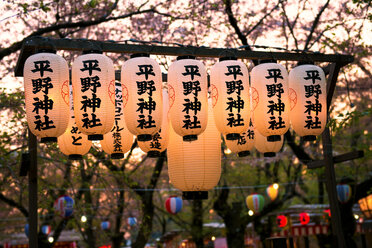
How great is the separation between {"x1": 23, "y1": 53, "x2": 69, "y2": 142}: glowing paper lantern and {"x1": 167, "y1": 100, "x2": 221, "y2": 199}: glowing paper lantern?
2.22m

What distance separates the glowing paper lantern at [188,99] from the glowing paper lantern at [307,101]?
1.61 m

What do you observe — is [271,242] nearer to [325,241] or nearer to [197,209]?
[197,209]

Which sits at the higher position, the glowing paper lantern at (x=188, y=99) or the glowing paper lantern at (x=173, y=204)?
the glowing paper lantern at (x=188, y=99)

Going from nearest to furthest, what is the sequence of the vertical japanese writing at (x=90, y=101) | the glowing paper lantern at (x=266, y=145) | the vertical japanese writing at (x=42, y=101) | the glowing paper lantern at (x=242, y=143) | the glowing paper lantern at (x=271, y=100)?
the vertical japanese writing at (x=42, y=101)
the vertical japanese writing at (x=90, y=101)
the glowing paper lantern at (x=271, y=100)
the glowing paper lantern at (x=242, y=143)
the glowing paper lantern at (x=266, y=145)

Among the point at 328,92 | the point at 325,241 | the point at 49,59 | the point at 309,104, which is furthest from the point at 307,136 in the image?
the point at 325,241

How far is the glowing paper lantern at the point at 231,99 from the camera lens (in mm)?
7086

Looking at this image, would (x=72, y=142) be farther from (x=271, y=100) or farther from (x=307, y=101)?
(x=307, y=101)

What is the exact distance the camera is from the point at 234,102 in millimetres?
7082

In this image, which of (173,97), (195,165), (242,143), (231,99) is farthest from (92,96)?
(242,143)

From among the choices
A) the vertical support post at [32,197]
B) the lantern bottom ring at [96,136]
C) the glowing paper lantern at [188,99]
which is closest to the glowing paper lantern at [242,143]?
the glowing paper lantern at [188,99]

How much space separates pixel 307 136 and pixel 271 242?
191cm

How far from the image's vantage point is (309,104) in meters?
7.60

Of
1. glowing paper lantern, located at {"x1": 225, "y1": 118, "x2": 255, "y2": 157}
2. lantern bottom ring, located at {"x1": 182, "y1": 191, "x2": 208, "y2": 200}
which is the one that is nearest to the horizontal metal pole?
glowing paper lantern, located at {"x1": 225, "y1": 118, "x2": 255, "y2": 157}

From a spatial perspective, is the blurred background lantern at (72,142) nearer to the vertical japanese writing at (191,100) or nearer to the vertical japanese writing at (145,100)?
the vertical japanese writing at (145,100)
